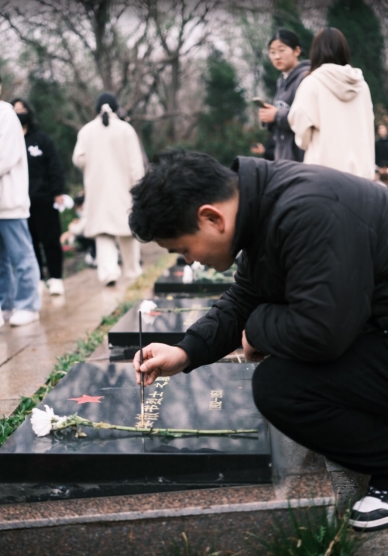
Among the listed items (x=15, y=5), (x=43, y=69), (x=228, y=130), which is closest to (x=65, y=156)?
(x=43, y=69)

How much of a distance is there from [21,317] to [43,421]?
118 inches

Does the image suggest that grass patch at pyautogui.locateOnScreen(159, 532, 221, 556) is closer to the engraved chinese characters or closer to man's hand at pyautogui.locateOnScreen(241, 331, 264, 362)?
the engraved chinese characters

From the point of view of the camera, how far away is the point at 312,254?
2008 mm

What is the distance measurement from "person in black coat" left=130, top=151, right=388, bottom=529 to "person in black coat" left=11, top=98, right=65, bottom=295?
4359mm

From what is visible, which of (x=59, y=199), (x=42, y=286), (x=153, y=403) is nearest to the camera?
(x=153, y=403)

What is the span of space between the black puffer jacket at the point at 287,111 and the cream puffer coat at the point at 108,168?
1.83 metres

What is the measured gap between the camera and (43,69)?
604 inches

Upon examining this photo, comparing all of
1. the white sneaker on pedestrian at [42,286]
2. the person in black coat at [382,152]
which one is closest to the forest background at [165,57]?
the person in black coat at [382,152]

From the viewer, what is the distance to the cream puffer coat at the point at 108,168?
7043mm

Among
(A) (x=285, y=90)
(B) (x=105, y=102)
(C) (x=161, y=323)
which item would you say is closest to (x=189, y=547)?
(C) (x=161, y=323)

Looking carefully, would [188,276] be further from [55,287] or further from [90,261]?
[90,261]

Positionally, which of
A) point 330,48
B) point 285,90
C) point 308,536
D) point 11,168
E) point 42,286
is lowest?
point 42,286

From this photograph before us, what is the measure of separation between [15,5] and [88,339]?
6.69 meters

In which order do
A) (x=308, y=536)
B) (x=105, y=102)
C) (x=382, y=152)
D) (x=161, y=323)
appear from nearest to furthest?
(x=308, y=536), (x=161, y=323), (x=105, y=102), (x=382, y=152)
